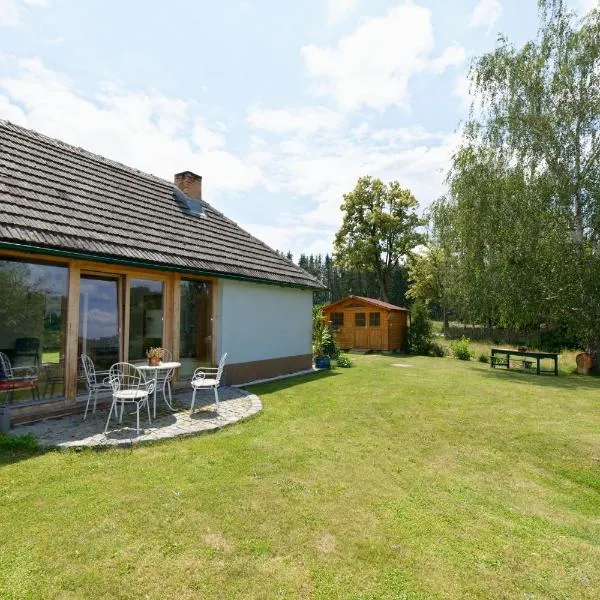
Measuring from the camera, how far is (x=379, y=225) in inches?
1348

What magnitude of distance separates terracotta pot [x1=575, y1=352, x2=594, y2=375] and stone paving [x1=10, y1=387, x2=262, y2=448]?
14.0 meters

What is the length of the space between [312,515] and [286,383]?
6.97m

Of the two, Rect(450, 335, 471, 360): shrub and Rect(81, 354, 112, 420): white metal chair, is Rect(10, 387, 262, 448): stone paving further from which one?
Rect(450, 335, 471, 360): shrub

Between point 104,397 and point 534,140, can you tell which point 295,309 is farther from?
point 534,140

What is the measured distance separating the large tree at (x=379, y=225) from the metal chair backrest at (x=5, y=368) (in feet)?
99.1

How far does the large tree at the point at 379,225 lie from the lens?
34125mm

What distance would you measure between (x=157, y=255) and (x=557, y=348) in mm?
24175

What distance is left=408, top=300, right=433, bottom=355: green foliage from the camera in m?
21.6

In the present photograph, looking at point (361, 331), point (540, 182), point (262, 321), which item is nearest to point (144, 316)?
point (262, 321)

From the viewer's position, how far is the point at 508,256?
15445 mm

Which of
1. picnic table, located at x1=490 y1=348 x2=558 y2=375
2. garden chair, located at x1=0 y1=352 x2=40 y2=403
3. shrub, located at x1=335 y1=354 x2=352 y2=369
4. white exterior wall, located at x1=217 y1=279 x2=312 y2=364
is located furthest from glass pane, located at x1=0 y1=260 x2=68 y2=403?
picnic table, located at x1=490 y1=348 x2=558 y2=375

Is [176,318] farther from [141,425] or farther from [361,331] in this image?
[361,331]

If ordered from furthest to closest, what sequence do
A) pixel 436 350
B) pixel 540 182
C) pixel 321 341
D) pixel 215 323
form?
pixel 436 350 < pixel 321 341 < pixel 540 182 < pixel 215 323

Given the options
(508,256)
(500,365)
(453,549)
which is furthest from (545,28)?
(453,549)
